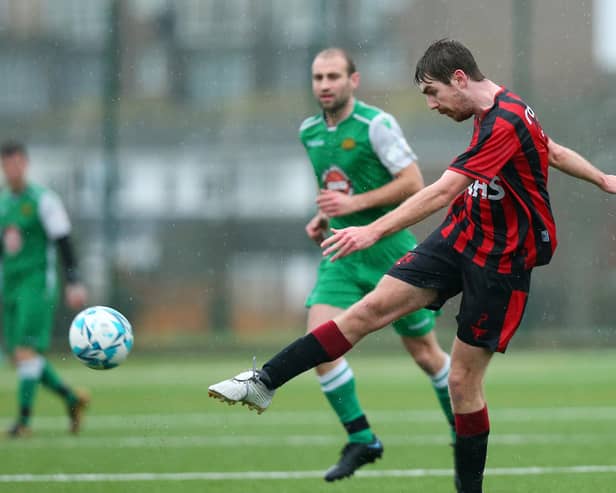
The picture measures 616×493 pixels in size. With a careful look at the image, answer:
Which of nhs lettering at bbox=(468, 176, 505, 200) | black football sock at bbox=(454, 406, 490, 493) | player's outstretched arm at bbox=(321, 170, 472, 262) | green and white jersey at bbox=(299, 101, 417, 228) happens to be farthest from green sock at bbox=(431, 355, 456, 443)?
player's outstretched arm at bbox=(321, 170, 472, 262)

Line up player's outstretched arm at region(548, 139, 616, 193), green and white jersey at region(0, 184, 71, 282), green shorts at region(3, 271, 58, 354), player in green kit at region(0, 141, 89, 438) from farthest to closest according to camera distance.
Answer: green and white jersey at region(0, 184, 71, 282) → green shorts at region(3, 271, 58, 354) → player in green kit at region(0, 141, 89, 438) → player's outstretched arm at region(548, 139, 616, 193)

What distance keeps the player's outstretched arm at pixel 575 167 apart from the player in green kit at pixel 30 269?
16.0ft

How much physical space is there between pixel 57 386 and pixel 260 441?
1.88m

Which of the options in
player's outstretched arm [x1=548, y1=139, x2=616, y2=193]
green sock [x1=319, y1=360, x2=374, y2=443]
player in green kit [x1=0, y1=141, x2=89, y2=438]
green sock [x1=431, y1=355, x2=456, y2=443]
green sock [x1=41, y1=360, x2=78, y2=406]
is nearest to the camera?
player's outstretched arm [x1=548, y1=139, x2=616, y2=193]

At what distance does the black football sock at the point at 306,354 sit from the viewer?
5258 mm

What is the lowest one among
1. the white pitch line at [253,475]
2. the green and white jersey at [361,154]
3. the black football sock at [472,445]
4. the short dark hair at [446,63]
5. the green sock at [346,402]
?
the white pitch line at [253,475]

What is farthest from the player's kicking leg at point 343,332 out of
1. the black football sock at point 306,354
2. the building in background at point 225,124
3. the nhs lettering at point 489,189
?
the building in background at point 225,124

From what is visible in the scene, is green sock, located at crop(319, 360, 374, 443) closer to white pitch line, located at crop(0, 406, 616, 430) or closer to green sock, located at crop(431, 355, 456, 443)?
green sock, located at crop(431, 355, 456, 443)

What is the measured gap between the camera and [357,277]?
671 cm

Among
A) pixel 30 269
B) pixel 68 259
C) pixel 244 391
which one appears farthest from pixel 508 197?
pixel 30 269

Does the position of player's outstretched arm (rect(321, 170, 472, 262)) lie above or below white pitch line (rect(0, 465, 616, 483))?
above

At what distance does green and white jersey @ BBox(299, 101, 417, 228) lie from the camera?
6.60 meters

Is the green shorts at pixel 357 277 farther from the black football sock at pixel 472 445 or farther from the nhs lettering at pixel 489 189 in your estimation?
the nhs lettering at pixel 489 189

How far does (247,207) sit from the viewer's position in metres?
16.6
